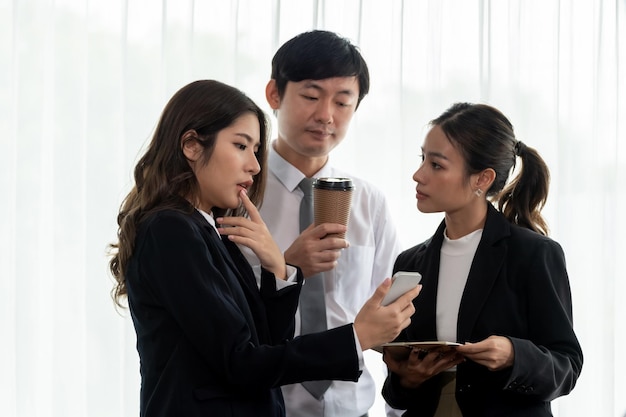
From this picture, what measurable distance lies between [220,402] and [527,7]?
261 cm

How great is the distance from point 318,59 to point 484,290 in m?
0.78

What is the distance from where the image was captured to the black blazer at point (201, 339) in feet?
5.23

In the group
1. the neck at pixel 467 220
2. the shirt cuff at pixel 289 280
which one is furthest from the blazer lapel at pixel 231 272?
the neck at pixel 467 220

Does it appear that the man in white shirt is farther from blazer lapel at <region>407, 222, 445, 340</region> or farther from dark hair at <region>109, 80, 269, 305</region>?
dark hair at <region>109, 80, 269, 305</region>

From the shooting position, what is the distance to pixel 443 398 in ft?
6.66

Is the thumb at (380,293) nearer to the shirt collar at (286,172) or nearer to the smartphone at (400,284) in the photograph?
the smartphone at (400,284)

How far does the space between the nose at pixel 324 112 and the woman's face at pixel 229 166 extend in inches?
16.6

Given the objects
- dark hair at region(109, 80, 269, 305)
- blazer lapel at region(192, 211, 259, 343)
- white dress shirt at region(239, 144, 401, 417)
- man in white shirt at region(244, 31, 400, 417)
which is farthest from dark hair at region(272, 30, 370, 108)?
blazer lapel at region(192, 211, 259, 343)

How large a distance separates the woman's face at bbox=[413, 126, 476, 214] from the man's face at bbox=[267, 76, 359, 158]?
0.30 m

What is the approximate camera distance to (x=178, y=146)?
1.81 metres

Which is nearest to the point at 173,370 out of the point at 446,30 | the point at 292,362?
the point at 292,362

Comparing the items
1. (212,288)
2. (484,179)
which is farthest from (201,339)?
(484,179)

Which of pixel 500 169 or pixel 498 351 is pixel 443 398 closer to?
pixel 498 351

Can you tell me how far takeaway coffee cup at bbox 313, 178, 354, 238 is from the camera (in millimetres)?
1993
